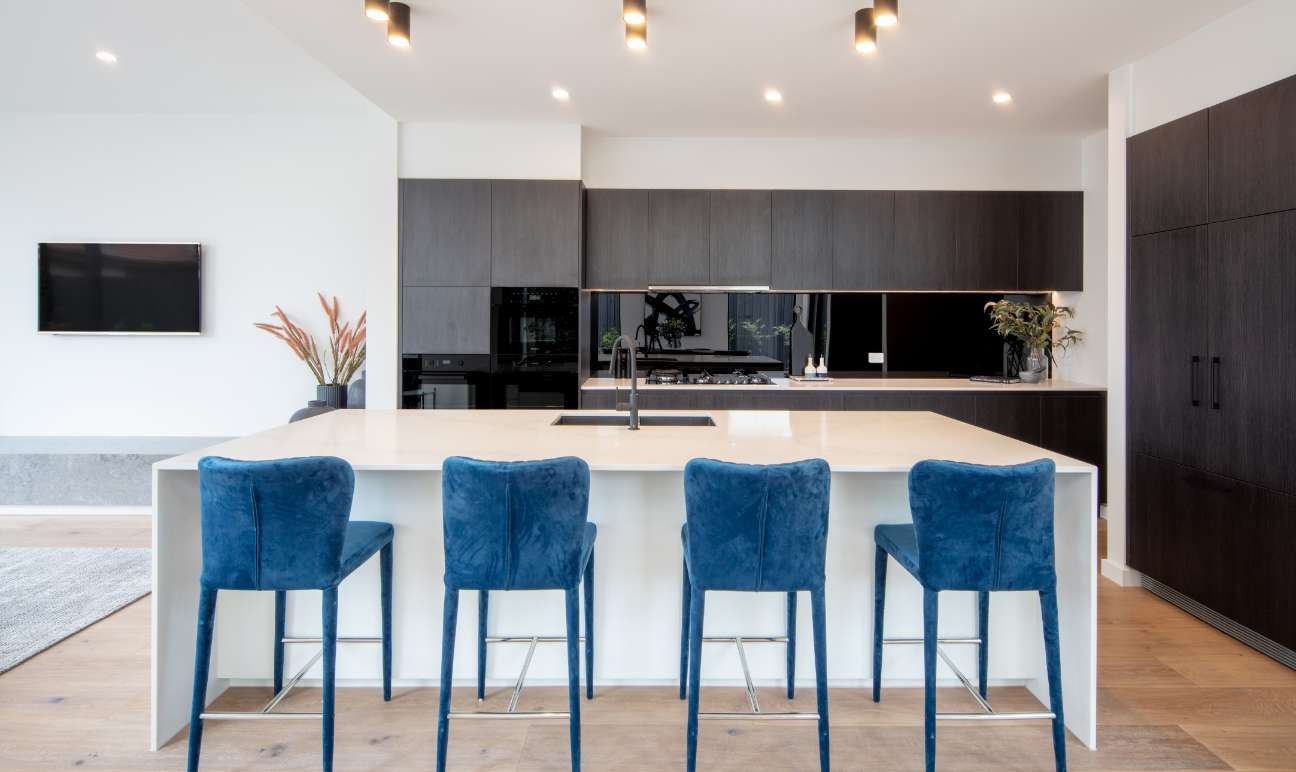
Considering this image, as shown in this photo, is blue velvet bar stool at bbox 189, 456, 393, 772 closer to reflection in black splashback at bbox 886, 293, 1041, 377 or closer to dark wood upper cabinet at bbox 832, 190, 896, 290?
dark wood upper cabinet at bbox 832, 190, 896, 290

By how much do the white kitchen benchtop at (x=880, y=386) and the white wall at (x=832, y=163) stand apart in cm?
134

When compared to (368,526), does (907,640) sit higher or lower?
lower

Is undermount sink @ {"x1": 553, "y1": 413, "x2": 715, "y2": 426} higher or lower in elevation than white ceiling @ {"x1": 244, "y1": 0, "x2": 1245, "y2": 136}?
lower

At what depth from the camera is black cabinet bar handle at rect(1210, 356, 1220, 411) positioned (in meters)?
3.00

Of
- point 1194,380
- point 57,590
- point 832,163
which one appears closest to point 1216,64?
point 1194,380

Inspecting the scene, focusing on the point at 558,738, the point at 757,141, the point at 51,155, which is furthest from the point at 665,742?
the point at 51,155

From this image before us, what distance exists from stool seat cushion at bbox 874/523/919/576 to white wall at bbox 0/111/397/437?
4.14 m

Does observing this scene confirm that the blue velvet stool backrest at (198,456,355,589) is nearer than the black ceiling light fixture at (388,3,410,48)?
Yes

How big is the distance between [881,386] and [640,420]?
2313 millimetres

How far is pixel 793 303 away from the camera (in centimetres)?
521

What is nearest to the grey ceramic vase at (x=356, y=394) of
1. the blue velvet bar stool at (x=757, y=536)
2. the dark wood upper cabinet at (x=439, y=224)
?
the dark wood upper cabinet at (x=439, y=224)

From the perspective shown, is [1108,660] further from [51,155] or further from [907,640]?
[51,155]

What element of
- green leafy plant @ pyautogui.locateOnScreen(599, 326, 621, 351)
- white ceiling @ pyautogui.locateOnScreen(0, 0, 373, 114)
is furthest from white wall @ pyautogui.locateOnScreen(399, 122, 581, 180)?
green leafy plant @ pyautogui.locateOnScreen(599, 326, 621, 351)

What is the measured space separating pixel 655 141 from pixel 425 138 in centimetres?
152
